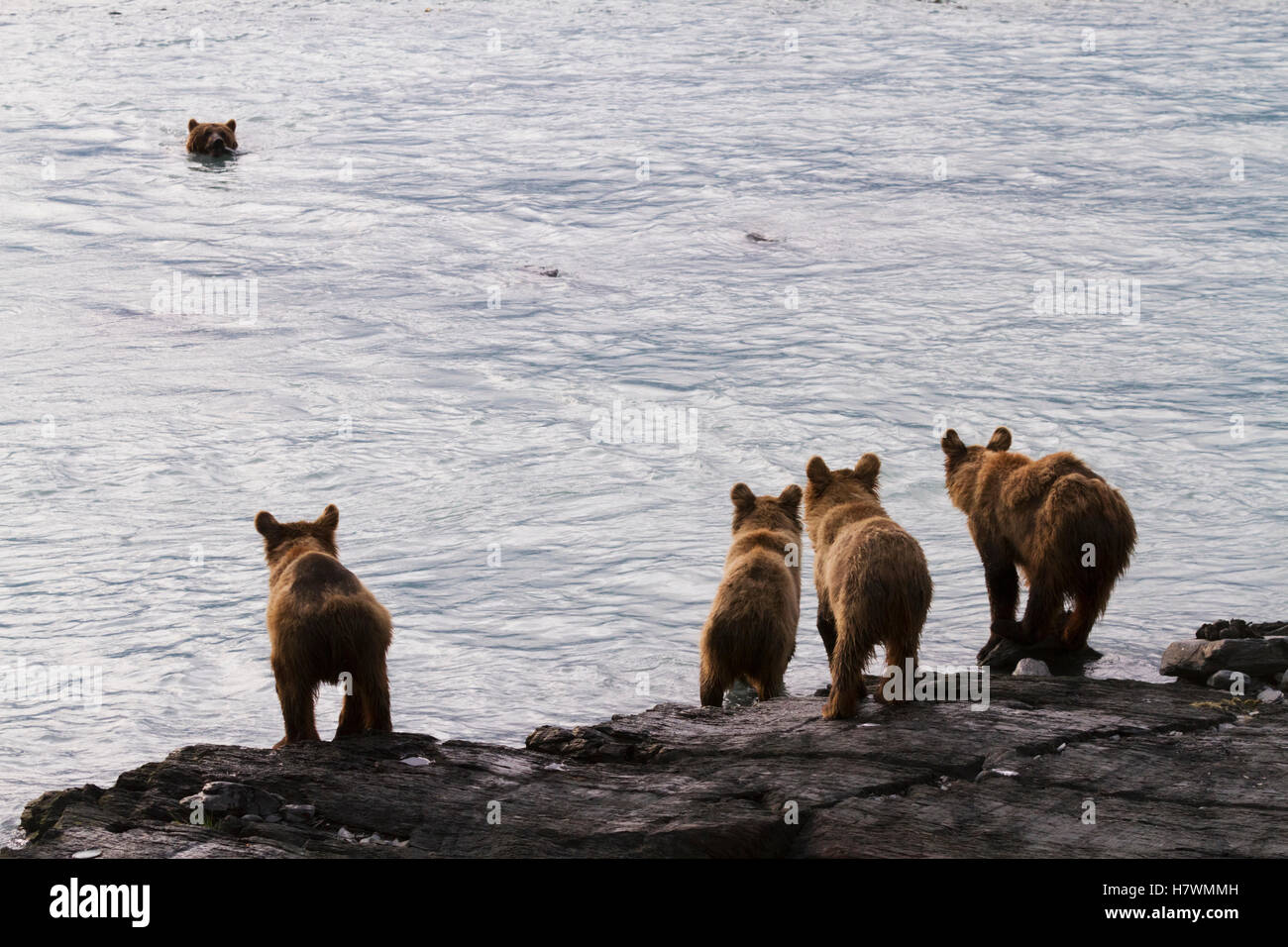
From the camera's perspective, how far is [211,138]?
25.5m

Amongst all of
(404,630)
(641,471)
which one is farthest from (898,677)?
(641,471)

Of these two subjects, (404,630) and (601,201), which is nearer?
(404,630)

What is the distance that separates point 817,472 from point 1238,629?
2.88 m

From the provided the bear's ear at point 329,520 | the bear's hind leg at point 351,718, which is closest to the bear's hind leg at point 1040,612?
the bear's hind leg at point 351,718

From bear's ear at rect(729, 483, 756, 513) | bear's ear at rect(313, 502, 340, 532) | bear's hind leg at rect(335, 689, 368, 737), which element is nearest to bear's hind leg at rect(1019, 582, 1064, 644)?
bear's ear at rect(729, 483, 756, 513)

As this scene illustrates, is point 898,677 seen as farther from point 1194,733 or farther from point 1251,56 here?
point 1251,56

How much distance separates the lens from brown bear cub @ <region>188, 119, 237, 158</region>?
2547cm

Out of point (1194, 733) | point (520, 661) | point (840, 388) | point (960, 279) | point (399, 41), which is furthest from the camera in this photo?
point (399, 41)

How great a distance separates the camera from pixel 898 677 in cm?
789

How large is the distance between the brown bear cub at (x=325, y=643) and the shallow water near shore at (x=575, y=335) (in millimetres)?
1768

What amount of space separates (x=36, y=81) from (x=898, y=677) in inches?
1111

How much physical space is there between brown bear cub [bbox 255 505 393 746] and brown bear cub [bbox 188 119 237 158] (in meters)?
19.4

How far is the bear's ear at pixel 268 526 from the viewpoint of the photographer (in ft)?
28.0

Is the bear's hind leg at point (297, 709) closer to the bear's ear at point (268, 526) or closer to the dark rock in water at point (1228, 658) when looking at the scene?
the bear's ear at point (268, 526)
